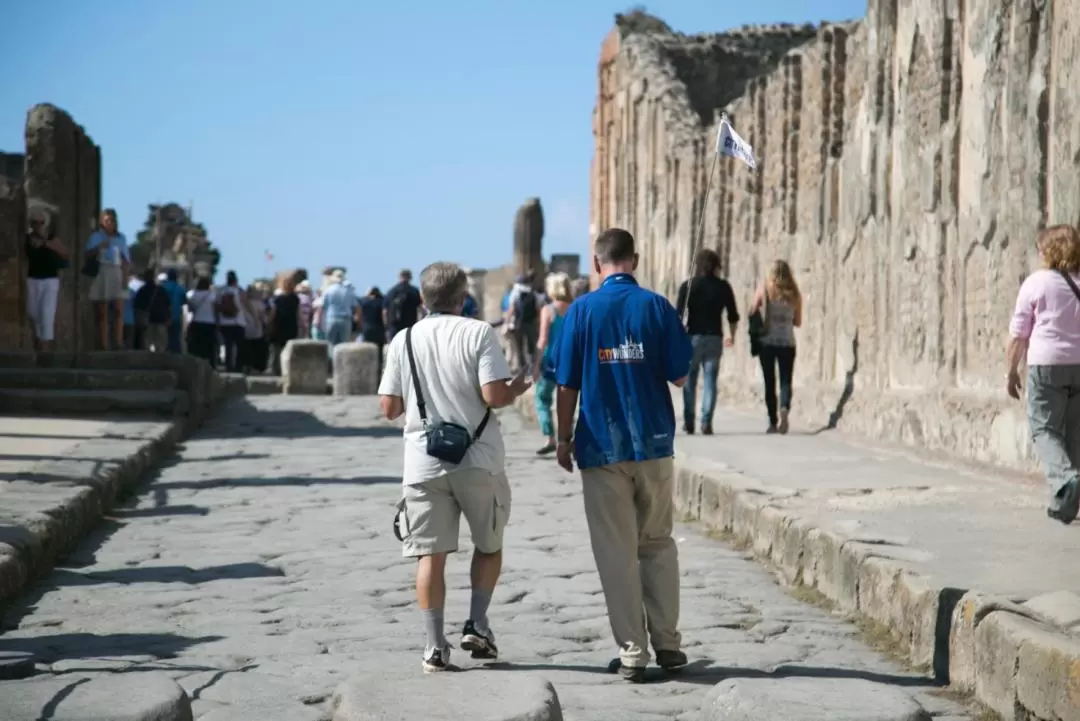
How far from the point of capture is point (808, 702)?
4703 mm

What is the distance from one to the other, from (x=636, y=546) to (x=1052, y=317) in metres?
3.10

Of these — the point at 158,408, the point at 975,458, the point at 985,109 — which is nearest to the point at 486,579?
the point at 975,458

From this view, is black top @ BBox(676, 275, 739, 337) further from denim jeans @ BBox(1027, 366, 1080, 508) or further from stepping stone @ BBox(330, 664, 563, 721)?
stepping stone @ BBox(330, 664, 563, 721)

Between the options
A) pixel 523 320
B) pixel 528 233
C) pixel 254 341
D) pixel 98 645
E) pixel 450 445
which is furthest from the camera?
pixel 528 233

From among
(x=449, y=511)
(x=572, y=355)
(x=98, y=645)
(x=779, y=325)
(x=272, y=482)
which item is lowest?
(x=98, y=645)

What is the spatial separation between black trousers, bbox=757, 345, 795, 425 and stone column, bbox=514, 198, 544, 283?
31836mm

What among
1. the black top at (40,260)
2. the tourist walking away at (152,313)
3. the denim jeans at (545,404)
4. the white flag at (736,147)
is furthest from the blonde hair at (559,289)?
the tourist walking away at (152,313)

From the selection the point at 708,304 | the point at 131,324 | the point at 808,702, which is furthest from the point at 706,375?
the point at 131,324

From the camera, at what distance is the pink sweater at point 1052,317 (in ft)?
26.9

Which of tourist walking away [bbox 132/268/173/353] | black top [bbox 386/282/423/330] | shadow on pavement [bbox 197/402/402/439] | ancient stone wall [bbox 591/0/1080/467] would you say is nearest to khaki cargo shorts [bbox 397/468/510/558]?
ancient stone wall [bbox 591/0/1080/467]

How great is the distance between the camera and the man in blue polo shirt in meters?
5.98

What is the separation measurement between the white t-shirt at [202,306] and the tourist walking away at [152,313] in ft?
4.85

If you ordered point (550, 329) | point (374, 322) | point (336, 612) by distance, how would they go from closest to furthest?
point (336, 612)
point (550, 329)
point (374, 322)

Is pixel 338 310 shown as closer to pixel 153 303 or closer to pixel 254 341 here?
pixel 254 341
